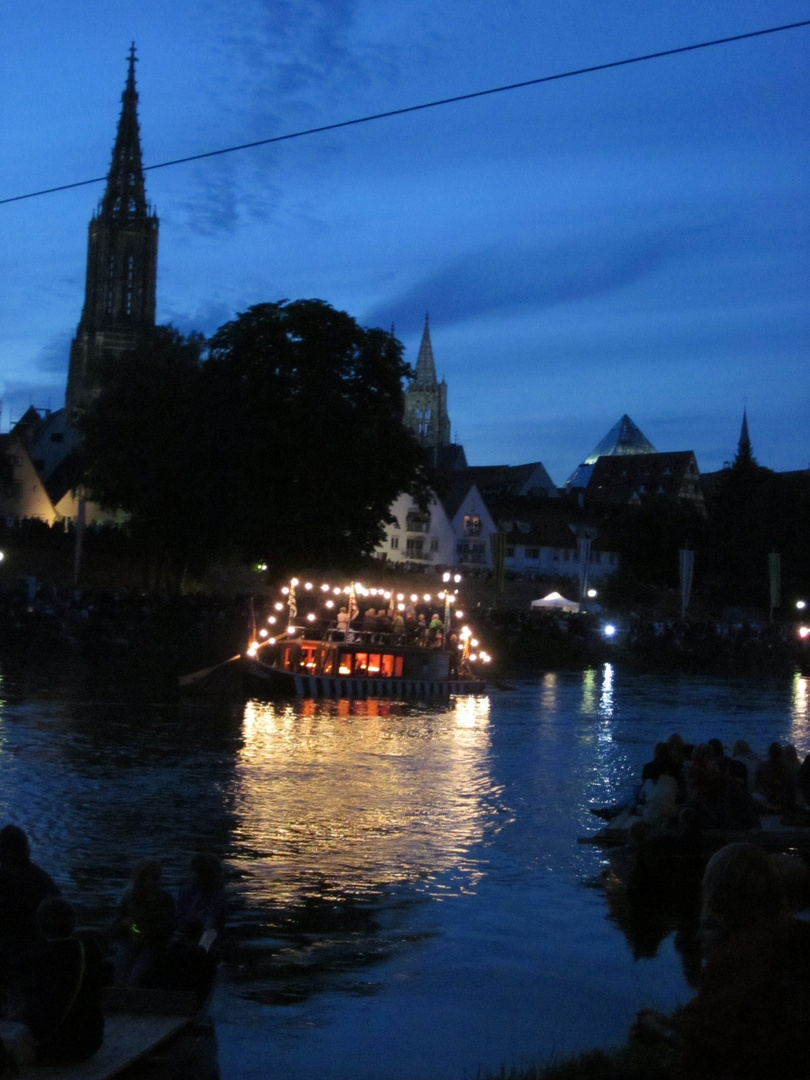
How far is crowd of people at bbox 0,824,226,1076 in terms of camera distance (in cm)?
739

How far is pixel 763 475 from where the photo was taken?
112 meters

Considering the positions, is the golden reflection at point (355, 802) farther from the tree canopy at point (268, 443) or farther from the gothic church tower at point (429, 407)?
the gothic church tower at point (429, 407)

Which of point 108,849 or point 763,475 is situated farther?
point 763,475

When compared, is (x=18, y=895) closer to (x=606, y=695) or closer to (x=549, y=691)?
(x=606, y=695)

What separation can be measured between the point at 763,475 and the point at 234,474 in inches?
2637

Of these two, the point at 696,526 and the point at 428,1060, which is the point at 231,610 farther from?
the point at 696,526

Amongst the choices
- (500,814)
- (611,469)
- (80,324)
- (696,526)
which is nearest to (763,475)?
(696,526)

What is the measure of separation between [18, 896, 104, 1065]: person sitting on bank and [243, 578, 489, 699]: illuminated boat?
35.3 meters

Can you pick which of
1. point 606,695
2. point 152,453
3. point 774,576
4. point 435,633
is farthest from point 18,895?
point 774,576

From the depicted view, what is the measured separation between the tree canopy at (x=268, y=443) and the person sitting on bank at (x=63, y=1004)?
48.3m

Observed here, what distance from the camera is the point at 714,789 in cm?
1593

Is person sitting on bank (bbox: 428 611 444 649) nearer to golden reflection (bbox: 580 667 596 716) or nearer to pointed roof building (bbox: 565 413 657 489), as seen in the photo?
golden reflection (bbox: 580 667 596 716)

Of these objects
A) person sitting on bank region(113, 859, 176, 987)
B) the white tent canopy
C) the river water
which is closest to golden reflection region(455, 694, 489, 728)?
the river water

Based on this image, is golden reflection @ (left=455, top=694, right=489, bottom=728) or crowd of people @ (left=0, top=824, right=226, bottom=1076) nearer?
crowd of people @ (left=0, top=824, right=226, bottom=1076)
